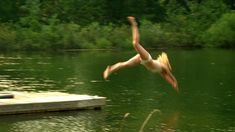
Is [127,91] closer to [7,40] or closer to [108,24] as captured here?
[7,40]

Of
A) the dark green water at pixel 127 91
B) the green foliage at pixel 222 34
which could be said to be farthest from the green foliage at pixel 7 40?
the green foliage at pixel 222 34

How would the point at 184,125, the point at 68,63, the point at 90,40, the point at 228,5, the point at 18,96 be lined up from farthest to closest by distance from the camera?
1. the point at 228,5
2. the point at 90,40
3. the point at 68,63
4. the point at 18,96
5. the point at 184,125

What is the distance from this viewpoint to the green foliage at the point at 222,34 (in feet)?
251

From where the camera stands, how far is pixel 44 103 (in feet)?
86.5

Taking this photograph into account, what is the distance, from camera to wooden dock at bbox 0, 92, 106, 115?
2550 centimetres

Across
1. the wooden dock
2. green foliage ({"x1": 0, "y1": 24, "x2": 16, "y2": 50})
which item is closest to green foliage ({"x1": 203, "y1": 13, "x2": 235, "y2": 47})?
green foliage ({"x1": 0, "y1": 24, "x2": 16, "y2": 50})

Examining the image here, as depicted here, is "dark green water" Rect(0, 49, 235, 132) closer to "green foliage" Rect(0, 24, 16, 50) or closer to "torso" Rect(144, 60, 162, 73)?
"torso" Rect(144, 60, 162, 73)

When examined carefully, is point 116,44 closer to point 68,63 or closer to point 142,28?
point 142,28

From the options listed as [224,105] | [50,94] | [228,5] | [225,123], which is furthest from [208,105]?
[228,5]

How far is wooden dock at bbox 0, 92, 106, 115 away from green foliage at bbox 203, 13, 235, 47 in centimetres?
4980

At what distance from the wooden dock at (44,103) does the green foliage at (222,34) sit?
4980cm

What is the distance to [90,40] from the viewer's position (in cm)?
7031

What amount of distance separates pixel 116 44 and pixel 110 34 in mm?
1412

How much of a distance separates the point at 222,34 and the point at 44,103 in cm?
5227
